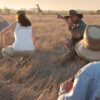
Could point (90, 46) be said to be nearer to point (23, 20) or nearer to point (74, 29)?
point (74, 29)

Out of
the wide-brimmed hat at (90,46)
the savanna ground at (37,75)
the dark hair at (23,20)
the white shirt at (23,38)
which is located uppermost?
the wide-brimmed hat at (90,46)

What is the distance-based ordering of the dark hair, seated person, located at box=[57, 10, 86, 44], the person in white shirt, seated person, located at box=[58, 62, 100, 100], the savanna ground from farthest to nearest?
the dark hair
the person in white shirt
seated person, located at box=[57, 10, 86, 44]
the savanna ground
seated person, located at box=[58, 62, 100, 100]

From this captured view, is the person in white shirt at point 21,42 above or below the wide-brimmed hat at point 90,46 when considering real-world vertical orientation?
below

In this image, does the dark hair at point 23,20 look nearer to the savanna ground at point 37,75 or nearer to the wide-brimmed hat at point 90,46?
the savanna ground at point 37,75

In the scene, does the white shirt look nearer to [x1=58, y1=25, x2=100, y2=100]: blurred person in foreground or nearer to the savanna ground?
the savanna ground

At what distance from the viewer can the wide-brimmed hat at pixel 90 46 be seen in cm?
508

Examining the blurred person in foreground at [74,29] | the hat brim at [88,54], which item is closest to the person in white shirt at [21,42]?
the blurred person in foreground at [74,29]

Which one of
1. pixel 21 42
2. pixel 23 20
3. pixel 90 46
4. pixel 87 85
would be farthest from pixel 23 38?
pixel 87 85

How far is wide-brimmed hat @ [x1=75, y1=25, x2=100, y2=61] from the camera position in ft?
16.7

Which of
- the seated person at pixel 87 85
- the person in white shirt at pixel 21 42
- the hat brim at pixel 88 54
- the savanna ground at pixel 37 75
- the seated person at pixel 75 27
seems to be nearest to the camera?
the seated person at pixel 87 85

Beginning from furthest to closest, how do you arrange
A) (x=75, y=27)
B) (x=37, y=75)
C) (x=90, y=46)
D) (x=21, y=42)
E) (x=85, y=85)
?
(x=21, y=42)
(x=75, y=27)
(x=37, y=75)
(x=90, y=46)
(x=85, y=85)

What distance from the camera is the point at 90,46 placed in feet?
17.7

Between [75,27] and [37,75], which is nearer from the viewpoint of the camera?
[37,75]

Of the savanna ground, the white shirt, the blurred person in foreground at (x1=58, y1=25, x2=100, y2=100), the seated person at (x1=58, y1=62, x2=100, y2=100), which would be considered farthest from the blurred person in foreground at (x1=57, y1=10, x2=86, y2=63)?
the seated person at (x1=58, y1=62, x2=100, y2=100)
